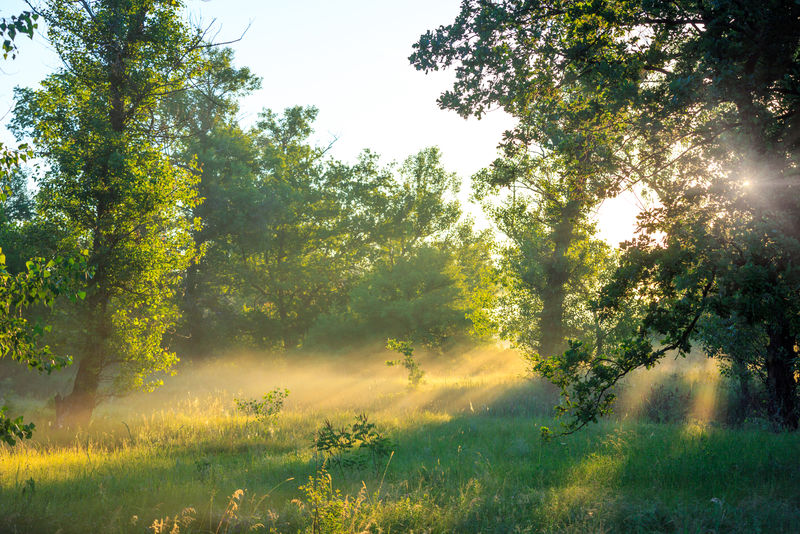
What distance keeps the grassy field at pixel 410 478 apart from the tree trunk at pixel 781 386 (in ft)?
3.20

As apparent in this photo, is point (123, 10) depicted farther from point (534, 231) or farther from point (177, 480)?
point (534, 231)

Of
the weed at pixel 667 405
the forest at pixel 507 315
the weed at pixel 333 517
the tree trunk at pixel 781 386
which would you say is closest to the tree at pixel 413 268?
the forest at pixel 507 315

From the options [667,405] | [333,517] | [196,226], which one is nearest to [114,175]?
[196,226]

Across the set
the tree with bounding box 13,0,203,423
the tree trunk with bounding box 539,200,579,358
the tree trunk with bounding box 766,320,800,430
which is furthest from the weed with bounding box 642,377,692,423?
the tree with bounding box 13,0,203,423

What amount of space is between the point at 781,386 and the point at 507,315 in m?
11.2

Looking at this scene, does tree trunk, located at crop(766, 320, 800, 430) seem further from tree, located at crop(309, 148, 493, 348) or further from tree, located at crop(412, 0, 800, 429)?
tree, located at crop(309, 148, 493, 348)

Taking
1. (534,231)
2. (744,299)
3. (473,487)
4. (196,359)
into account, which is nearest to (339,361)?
(196,359)

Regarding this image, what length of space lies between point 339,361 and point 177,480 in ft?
85.9

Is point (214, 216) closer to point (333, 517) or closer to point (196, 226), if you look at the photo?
point (196, 226)

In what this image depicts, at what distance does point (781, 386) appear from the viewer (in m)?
13.4

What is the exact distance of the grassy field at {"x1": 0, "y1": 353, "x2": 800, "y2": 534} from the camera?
21.4ft

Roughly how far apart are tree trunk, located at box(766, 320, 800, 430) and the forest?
0.06 metres

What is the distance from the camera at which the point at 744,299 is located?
5.96m

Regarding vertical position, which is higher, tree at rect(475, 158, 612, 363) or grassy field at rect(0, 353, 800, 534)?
tree at rect(475, 158, 612, 363)
